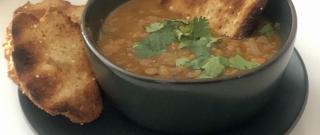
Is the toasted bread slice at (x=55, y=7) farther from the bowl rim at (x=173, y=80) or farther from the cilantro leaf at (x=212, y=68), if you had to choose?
the cilantro leaf at (x=212, y=68)

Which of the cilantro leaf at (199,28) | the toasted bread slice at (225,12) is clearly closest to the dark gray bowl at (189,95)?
the toasted bread slice at (225,12)

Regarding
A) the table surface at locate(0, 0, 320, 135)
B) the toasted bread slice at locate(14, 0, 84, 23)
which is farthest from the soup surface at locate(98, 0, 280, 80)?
the table surface at locate(0, 0, 320, 135)

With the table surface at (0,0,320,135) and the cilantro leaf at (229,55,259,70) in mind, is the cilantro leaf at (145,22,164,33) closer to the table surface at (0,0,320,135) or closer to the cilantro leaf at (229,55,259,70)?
the cilantro leaf at (229,55,259,70)

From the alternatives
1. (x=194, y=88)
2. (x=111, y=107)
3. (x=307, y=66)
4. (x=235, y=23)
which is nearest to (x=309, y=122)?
(x=307, y=66)

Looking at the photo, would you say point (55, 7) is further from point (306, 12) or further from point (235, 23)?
point (306, 12)

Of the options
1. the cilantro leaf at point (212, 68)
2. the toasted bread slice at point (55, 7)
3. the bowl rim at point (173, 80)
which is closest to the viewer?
the bowl rim at point (173, 80)

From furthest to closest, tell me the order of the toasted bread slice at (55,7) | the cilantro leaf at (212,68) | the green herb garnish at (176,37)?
the toasted bread slice at (55,7) < the green herb garnish at (176,37) < the cilantro leaf at (212,68)

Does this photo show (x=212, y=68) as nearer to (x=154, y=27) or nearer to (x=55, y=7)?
(x=154, y=27)

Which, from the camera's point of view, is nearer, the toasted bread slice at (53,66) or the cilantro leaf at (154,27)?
the toasted bread slice at (53,66)
